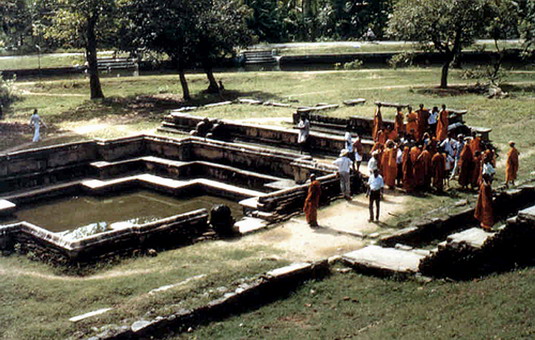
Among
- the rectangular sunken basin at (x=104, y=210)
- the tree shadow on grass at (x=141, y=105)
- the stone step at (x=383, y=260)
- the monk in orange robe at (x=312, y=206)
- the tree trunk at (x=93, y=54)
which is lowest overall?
the rectangular sunken basin at (x=104, y=210)

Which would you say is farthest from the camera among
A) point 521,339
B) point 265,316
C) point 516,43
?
point 516,43

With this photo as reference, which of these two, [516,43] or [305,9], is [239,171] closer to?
[516,43]

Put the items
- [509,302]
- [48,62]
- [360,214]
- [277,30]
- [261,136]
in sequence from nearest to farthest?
[509,302] < [360,214] < [261,136] < [48,62] < [277,30]

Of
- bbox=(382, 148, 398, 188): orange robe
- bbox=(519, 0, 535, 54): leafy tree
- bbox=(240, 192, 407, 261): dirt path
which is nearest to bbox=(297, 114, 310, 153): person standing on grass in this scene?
bbox=(382, 148, 398, 188): orange robe

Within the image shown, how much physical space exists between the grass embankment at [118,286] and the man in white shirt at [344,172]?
3.70 metres

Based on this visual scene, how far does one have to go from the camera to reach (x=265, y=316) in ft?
33.9

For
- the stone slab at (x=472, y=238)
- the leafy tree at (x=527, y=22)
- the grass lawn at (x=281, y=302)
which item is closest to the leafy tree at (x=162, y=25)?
the leafy tree at (x=527, y=22)

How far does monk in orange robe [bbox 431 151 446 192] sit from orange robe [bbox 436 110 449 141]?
3.42 meters

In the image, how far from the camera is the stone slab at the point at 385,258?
37.1 ft

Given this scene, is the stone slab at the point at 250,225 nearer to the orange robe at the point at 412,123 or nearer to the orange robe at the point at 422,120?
the orange robe at the point at 412,123

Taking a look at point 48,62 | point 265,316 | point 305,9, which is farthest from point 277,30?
point 265,316

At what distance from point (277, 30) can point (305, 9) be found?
380 cm

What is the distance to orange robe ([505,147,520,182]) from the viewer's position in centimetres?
1560

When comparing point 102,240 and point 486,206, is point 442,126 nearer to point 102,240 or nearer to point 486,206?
point 486,206
